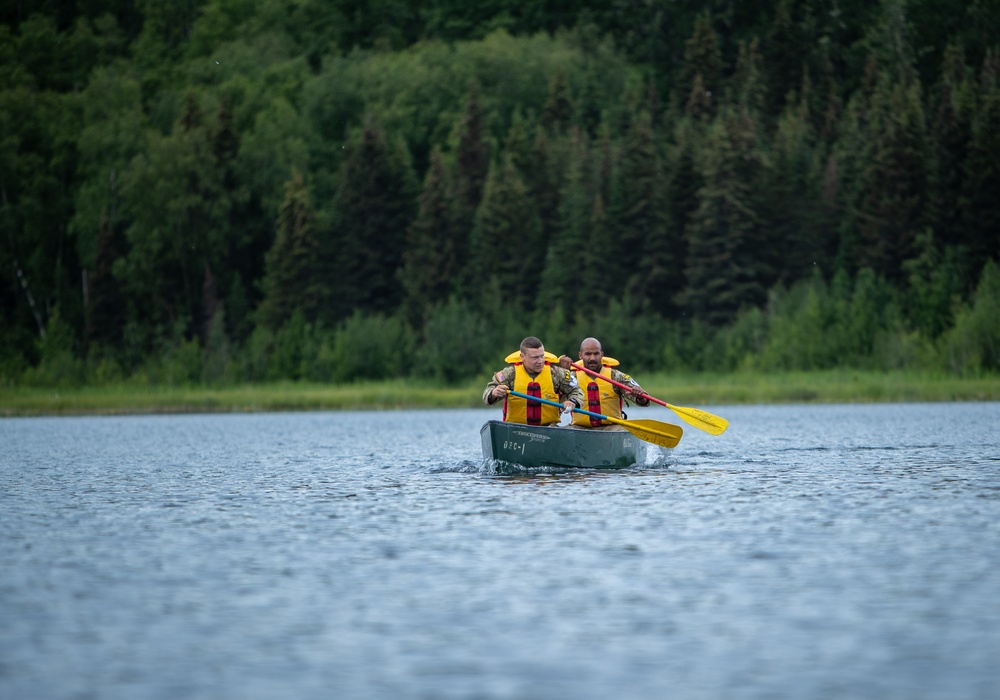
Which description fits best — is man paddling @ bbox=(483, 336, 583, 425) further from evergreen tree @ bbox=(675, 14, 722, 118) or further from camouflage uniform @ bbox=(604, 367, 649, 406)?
evergreen tree @ bbox=(675, 14, 722, 118)

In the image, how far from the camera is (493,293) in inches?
2965

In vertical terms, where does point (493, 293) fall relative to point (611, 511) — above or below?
above

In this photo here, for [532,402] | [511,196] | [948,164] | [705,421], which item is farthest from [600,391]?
[511,196]

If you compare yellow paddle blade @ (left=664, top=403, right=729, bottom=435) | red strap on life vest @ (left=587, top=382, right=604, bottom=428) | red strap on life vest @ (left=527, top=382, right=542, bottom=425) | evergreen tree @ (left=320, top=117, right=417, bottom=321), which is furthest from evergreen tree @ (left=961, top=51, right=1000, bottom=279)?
red strap on life vest @ (left=527, top=382, right=542, bottom=425)

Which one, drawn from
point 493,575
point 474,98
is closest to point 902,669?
point 493,575

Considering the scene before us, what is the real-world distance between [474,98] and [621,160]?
11.7 metres

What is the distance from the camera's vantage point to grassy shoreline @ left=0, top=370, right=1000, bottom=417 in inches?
2084

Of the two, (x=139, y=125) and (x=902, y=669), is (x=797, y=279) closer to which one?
(x=139, y=125)

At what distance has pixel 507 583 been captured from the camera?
12.2 m

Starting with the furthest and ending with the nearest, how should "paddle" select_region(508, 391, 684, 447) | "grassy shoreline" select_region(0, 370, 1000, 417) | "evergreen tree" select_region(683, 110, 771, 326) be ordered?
"evergreen tree" select_region(683, 110, 771, 326)
"grassy shoreline" select_region(0, 370, 1000, 417)
"paddle" select_region(508, 391, 684, 447)

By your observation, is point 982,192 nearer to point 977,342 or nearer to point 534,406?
point 977,342

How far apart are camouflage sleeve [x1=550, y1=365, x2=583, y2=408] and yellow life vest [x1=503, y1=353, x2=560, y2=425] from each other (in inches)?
4.5

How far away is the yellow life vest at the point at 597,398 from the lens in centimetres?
2322

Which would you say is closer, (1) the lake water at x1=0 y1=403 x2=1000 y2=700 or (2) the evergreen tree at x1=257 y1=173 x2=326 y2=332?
(1) the lake water at x1=0 y1=403 x2=1000 y2=700
